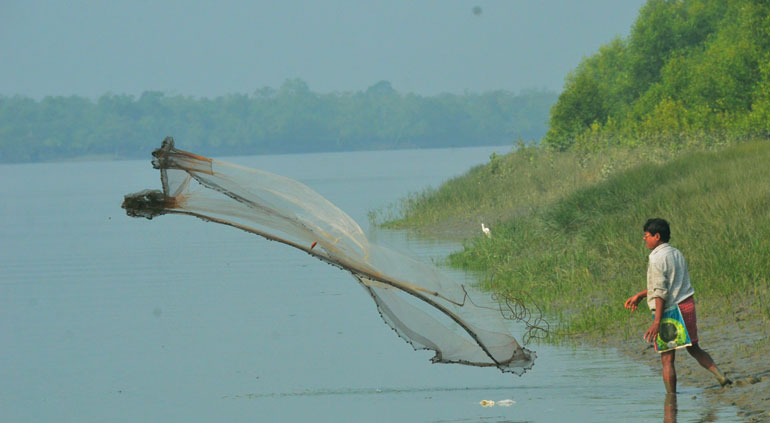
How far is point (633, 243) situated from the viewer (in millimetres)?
16828

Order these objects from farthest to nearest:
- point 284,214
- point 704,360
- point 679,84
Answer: point 679,84 → point 704,360 → point 284,214

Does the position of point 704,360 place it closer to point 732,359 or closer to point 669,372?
point 669,372

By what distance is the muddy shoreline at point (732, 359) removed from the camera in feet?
31.5

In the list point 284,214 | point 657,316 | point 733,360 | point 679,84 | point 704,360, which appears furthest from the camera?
point 679,84

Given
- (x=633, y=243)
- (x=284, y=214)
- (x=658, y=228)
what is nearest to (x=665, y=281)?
(x=658, y=228)

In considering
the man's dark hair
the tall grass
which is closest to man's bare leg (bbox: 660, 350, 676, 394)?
the man's dark hair

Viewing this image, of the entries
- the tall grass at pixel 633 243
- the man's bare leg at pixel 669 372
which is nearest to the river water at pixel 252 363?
the man's bare leg at pixel 669 372

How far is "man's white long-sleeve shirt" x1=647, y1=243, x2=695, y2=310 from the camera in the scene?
29.9 feet

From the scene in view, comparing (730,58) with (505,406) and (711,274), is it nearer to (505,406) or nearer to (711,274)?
(711,274)

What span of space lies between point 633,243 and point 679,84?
48580mm

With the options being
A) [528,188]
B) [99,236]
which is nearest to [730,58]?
[528,188]

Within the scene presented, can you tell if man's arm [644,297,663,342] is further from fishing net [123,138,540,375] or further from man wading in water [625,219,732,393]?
fishing net [123,138,540,375]

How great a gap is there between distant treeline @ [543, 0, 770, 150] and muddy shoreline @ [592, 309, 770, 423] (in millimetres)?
22187

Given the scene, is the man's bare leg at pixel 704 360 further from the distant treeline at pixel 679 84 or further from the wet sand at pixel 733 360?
the distant treeline at pixel 679 84
